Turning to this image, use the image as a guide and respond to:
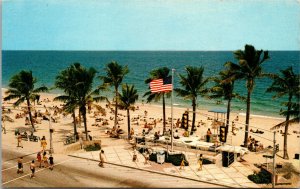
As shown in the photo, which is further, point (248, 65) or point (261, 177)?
point (248, 65)

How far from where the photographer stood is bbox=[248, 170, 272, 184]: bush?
2894cm

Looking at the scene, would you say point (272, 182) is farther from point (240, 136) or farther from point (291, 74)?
point (240, 136)

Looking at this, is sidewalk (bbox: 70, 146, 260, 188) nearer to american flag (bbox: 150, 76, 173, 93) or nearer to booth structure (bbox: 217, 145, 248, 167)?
booth structure (bbox: 217, 145, 248, 167)

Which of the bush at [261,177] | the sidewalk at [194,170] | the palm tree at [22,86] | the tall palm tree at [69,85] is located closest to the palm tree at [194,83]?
the sidewalk at [194,170]

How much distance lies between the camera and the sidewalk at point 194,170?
29.1 meters

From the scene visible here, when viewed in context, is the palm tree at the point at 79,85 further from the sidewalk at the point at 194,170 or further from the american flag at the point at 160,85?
the american flag at the point at 160,85

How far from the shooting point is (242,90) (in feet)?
380

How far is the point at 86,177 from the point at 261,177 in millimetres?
14097

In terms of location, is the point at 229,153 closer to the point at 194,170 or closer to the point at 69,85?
the point at 194,170

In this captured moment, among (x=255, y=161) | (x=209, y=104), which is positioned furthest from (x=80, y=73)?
(x=209, y=104)

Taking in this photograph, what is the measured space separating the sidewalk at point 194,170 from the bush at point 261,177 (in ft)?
1.31

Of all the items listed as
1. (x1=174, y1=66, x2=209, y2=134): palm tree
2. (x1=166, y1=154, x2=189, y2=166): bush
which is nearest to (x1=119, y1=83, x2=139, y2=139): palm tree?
(x1=174, y1=66, x2=209, y2=134): palm tree

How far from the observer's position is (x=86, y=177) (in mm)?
29688

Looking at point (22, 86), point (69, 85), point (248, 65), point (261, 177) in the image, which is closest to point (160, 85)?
point (248, 65)
